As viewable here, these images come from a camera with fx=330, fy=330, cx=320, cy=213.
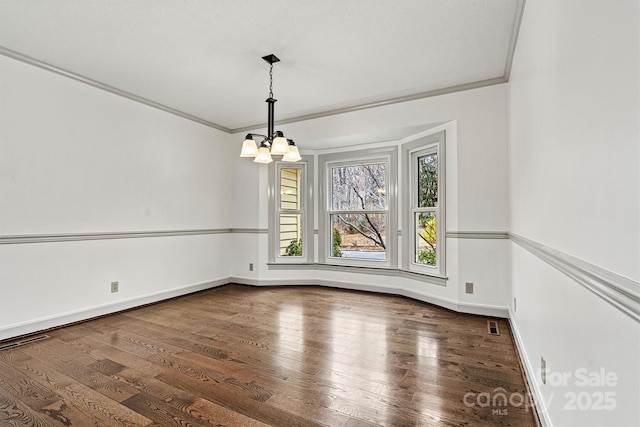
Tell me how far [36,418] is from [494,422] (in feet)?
7.93

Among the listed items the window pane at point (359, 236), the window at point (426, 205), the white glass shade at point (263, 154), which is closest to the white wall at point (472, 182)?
the window at point (426, 205)

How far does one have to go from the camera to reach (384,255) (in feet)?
15.2

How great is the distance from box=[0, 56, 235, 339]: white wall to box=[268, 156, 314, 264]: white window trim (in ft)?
3.09

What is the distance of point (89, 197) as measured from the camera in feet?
11.4

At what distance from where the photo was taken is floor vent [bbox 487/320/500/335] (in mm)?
2980

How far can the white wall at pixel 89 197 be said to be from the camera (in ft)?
9.63

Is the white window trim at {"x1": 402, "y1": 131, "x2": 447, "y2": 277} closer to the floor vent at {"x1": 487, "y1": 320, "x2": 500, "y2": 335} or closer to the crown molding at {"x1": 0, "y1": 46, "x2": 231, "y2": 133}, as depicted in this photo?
the floor vent at {"x1": 487, "y1": 320, "x2": 500, "y2": 335}

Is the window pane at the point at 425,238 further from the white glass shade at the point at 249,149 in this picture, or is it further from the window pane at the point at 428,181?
the white glass shade at the point at 249,149

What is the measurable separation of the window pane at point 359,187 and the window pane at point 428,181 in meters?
0.56

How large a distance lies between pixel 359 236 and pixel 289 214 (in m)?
1.14

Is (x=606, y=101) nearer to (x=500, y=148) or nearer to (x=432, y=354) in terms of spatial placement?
(x=432, y=354)

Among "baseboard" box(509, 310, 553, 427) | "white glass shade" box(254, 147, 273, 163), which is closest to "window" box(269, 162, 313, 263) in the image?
"white glass shade" box(254, 147, 273, 163)

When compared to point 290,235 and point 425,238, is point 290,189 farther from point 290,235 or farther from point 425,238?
point 425,238

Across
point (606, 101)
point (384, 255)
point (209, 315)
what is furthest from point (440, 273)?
point (606, 101)
